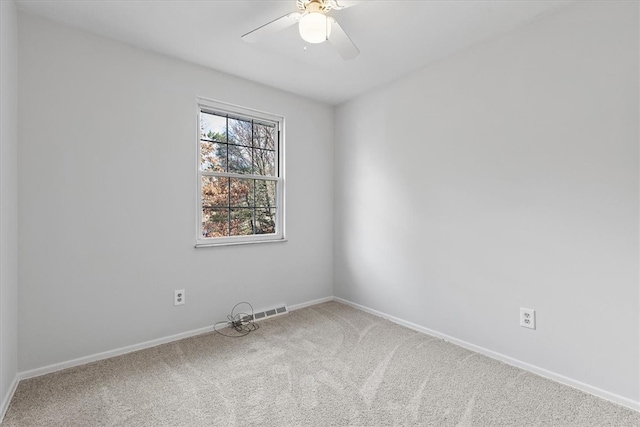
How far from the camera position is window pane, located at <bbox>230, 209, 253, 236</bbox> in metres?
3.08

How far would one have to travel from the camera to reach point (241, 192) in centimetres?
314

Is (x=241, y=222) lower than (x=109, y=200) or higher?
lower

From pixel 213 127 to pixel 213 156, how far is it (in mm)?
268

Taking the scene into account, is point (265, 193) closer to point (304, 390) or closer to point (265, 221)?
point (265, 221)

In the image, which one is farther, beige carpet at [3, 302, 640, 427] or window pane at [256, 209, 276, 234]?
window pane at [256, 209, 276, 234]

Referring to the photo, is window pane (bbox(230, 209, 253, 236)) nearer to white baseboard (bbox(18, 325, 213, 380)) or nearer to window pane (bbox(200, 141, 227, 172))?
window pane (bbox(200, 141, 227, 172))

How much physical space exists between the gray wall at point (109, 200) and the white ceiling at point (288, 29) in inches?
7.1

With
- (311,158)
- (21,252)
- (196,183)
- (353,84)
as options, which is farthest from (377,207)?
(21,252)

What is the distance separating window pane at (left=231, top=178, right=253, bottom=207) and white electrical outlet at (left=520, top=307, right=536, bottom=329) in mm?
2448

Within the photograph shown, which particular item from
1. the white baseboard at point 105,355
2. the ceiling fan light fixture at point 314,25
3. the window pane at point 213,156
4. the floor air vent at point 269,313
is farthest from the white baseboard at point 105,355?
the ceiling fan light fixture at point 314,25

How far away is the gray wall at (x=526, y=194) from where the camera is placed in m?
1.82

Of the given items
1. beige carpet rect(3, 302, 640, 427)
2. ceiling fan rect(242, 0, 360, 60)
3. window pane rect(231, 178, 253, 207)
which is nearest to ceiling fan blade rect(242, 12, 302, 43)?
ceiling fan rect(242, 0, 360, 60)

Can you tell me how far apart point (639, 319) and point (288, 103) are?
317cm

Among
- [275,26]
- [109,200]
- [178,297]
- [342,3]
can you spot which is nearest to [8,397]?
[178,297]
